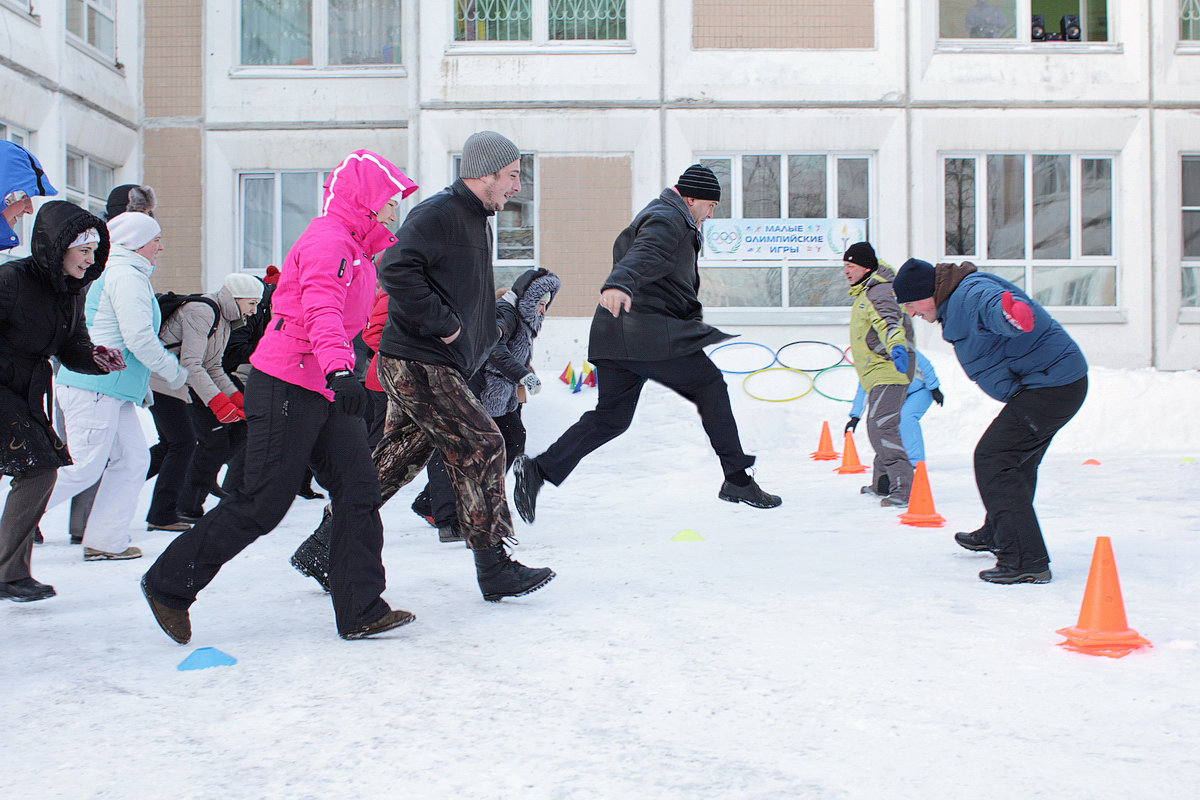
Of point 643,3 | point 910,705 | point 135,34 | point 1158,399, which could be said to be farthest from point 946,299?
point 135,34

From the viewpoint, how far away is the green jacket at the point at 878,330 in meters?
7.27

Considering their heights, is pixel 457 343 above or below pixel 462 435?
above

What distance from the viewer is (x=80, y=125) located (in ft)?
49.0

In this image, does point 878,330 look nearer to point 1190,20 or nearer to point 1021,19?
point 1021,19

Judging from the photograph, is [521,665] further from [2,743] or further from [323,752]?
[2,743]

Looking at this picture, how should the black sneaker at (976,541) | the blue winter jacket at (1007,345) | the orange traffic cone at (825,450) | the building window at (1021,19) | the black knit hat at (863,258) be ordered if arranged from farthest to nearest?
the building window at (1021,19), the orange traffic cone at (825,450), the black knit hat at (863,258), the black sneaker at (976,541), the blue winter jacket at (1007,345)

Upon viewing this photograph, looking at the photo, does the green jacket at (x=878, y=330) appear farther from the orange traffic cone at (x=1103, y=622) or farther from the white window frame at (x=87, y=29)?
the white window frame at (x=87, y=29)

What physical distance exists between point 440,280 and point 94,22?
561 inches

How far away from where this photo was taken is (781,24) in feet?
50.5

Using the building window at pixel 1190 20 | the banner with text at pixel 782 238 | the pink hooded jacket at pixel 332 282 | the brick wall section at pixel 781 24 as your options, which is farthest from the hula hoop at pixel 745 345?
the pink hooded jacket at pixel 332 282

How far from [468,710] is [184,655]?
4.18 feet

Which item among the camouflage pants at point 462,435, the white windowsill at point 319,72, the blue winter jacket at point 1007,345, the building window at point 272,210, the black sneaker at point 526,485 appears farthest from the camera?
the building window at point 272,210

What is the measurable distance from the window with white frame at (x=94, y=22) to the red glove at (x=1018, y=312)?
14.7 metres

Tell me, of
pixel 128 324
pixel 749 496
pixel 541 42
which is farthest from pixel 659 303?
pixel 541 42
